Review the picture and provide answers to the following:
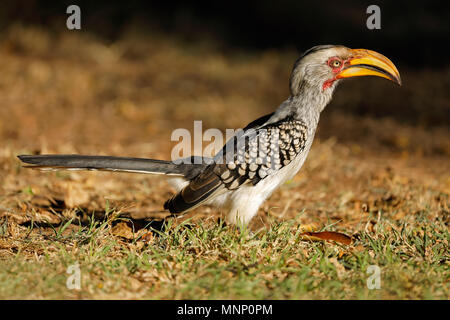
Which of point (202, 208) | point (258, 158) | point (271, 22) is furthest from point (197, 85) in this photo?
point (258, 158)

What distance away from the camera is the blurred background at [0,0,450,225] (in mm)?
6082

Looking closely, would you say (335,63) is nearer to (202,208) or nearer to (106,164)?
(202,208)

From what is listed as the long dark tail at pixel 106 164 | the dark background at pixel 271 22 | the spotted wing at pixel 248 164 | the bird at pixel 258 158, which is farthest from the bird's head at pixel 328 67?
the dark background at pixel 271 22

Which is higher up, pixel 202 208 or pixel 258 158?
pixel 258 158

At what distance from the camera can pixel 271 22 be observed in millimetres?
12047

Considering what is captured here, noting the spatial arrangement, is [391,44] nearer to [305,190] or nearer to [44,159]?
[305,190]

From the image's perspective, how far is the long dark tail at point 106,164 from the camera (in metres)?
3.56

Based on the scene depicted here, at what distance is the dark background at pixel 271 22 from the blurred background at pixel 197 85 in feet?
0.13

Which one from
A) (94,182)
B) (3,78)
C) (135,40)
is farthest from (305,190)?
(135,40)

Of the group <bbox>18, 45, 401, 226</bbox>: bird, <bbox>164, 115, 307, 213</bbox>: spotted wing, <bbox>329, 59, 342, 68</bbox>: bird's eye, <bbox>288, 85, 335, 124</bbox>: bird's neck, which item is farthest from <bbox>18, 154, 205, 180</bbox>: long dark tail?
<bbox>329, 59, 342, 68</bbox>: bird's eye

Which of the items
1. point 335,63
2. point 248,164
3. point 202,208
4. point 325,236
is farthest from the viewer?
point 202,208

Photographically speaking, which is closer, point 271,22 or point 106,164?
point 106,164

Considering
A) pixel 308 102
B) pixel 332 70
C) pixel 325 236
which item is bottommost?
pixel 325 236

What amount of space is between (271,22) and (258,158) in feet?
28.9
